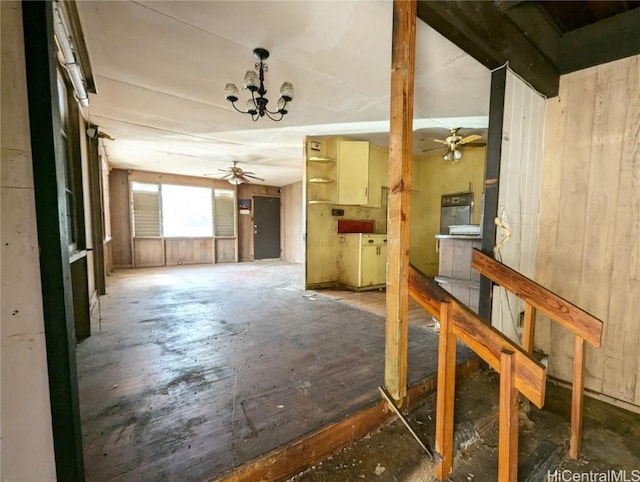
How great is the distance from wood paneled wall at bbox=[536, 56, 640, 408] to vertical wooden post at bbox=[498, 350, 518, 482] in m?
1.61

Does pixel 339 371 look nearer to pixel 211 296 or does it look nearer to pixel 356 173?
pixel 211 296

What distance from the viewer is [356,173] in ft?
15.1

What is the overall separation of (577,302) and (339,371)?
6.36 ft

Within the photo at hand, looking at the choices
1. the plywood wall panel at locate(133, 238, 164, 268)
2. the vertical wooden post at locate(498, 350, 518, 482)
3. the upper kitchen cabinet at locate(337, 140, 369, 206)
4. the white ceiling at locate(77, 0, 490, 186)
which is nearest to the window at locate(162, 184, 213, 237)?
the plywood wall panel at locate(133, 238, 164, 268)

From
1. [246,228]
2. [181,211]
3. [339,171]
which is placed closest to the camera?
[339,171]

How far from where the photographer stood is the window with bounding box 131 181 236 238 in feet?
23.2

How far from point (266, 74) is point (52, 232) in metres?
2.49

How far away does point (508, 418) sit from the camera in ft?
3.37

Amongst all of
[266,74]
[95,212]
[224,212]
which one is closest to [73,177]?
[95,212]

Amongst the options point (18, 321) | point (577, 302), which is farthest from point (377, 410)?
point (577, 302)

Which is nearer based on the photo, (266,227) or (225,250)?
(225,250)

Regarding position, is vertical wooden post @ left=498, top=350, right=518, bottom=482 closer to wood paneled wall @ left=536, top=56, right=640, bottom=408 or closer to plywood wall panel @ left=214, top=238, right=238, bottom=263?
wood paneled wall @ left=536, top=56, right=640, bottom=408

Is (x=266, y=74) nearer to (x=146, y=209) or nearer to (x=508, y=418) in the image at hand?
(x=508, y=418)

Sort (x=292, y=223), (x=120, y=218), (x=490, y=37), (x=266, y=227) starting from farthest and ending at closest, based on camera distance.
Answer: (x=266, y=227)
(x=292, y=223)
(x=120, y=218)
(x=490, y=37)
